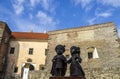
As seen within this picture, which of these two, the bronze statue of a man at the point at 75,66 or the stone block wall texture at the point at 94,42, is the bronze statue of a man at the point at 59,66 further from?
the stone block wall texture at the point at 94,42

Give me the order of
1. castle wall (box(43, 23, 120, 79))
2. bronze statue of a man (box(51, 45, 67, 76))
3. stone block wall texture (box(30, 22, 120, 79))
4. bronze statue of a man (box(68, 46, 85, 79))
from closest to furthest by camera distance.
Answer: bronze statue of a man (box(68, 46, 85, 79)) → bronze statue of a man (box(51, 45, 67, 76)) → stone block wall texture (box(30, 22, 120, 79)) → castle wall (box(43, 23, 120, 79))

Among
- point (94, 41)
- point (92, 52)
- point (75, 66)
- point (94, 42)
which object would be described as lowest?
point (75, 66)

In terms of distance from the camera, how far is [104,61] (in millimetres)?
23094

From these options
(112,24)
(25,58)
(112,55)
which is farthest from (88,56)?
(25,58)

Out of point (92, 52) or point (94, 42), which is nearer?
point (92, 52)

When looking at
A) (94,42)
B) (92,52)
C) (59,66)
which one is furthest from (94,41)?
(59,66)

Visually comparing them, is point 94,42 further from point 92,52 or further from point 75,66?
point 75,66

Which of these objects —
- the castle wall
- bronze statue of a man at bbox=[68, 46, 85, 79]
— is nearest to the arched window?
the castle wall

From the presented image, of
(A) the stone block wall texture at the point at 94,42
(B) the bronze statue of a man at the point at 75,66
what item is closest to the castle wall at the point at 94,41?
(A) the stone block wall texture at the point at 94,42

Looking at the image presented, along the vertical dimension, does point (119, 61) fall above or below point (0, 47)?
below

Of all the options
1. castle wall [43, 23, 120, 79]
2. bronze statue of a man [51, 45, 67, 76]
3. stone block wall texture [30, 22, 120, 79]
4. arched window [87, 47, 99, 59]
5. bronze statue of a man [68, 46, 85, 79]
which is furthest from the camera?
arched window [87, 47, 99, 59]

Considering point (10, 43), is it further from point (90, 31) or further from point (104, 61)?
point (104, 61)

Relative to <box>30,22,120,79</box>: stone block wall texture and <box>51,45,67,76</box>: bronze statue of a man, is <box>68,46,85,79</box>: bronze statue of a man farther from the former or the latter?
<box>30,22,120,79</box>: stone block wall texture

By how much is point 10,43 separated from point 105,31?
614 inches
